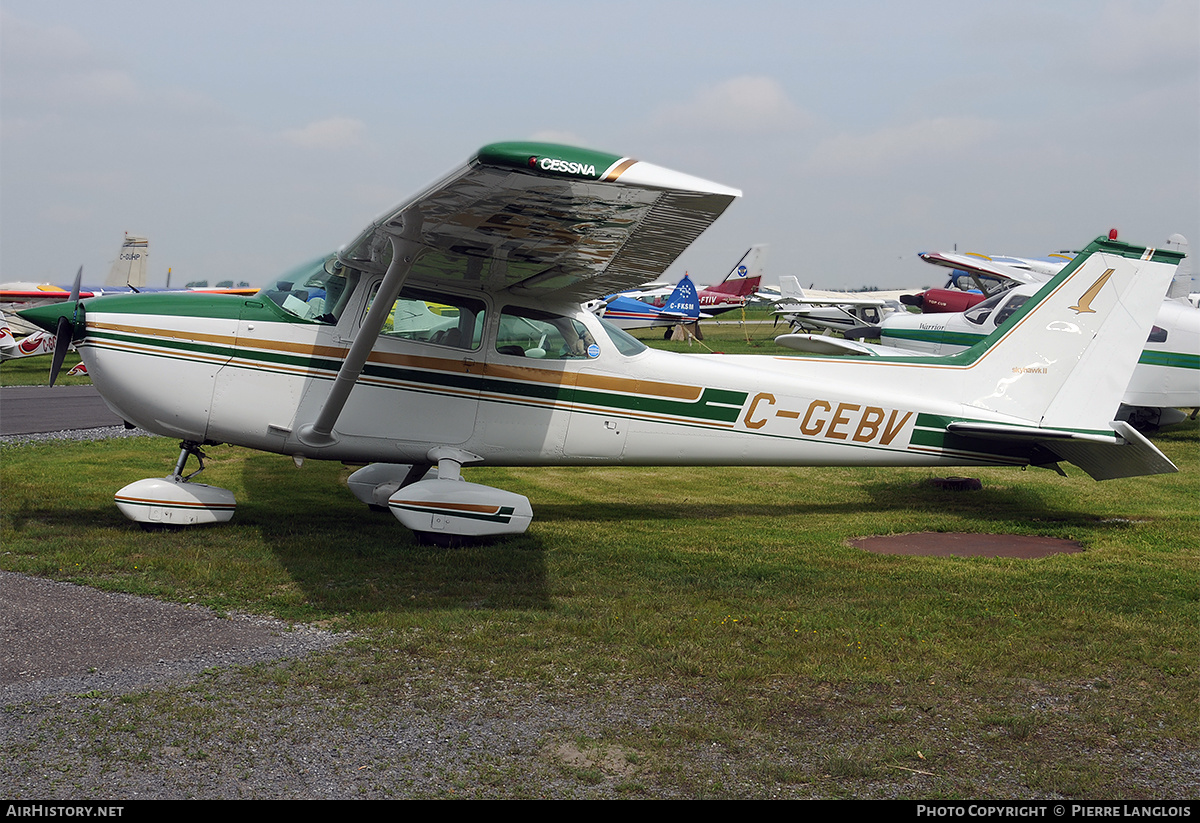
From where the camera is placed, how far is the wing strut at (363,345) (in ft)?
18.9

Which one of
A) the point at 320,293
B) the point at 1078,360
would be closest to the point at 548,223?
the point at 320,293

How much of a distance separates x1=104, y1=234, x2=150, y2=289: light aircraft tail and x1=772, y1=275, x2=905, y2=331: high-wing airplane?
1060 inches

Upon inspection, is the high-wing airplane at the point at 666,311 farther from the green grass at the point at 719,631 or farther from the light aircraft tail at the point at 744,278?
the green grass at the point at 719,631

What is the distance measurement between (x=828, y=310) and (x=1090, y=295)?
28121 millimetres

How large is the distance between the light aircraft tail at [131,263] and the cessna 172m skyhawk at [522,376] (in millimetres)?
34813

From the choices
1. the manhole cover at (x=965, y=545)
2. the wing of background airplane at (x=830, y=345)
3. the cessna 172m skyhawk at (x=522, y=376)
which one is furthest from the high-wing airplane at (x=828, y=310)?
the manhole cover at (x=965, y=545)

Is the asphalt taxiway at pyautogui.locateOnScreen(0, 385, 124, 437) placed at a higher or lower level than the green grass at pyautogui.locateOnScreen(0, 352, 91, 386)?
higher

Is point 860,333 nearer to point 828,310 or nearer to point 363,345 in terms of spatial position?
point 828,310

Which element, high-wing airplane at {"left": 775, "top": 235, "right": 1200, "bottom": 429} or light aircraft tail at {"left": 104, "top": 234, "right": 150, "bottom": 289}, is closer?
high-wing airplane at {"left": 775, "top": 235, "right": 1200, "bottom": 429}

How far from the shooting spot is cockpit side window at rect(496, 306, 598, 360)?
7.30 metres

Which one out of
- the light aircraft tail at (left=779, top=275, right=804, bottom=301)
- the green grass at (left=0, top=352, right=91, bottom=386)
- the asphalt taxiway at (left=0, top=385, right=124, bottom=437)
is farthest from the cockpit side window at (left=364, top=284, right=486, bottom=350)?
the light aircraft tail at (left=779, top=275, right=804, bottom=301)

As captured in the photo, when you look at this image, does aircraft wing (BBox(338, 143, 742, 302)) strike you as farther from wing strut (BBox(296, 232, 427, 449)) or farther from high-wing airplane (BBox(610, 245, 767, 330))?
high-wing airplane (BBox(610, 245, 767, 330))
